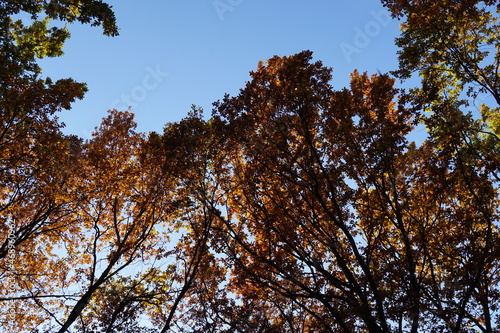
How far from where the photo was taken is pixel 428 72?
1190 centimetres

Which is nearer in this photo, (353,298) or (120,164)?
(353,298)

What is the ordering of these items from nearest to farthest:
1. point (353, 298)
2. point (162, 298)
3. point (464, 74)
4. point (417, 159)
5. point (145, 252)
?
point (353, 298) < point (464, 74) < point (417, 159) < point (162, 298) < point (145, 252)

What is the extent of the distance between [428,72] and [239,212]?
9303 millimetres

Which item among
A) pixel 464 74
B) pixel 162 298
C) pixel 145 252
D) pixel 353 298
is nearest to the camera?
pixel 353 298

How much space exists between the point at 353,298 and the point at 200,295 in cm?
716

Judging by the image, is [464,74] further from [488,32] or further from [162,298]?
[162,298]

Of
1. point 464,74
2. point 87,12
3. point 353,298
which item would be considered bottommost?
point 353,298

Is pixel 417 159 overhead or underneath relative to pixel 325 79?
underneath

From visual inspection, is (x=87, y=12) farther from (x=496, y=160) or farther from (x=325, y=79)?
(x=496, y=160)

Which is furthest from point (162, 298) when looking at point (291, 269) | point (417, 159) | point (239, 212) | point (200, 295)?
point (417, 159)

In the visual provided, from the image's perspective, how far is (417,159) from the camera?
12.6 m

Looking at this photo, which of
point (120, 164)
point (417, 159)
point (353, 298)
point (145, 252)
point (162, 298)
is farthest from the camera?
point (120, 164)

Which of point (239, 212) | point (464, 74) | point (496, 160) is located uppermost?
point (464, 74)

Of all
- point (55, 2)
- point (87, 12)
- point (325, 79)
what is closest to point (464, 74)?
point (325, 79)
